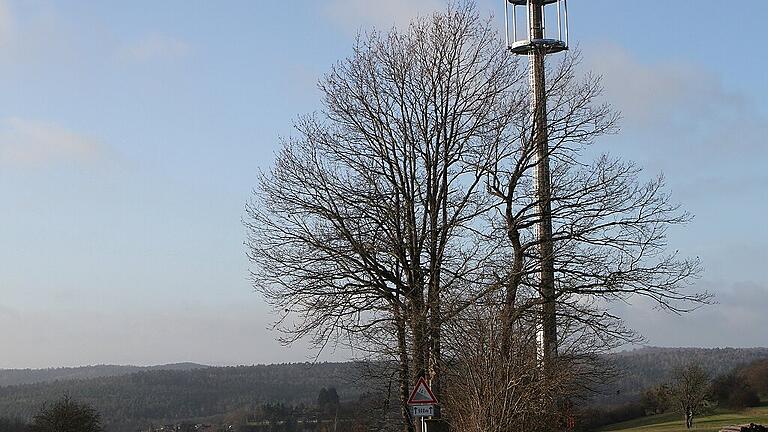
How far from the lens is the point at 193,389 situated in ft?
340

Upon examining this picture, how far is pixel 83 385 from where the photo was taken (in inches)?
4323

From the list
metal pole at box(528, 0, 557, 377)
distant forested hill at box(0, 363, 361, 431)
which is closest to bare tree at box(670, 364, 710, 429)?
distant forested hill at box(0, 363, 361, 431)

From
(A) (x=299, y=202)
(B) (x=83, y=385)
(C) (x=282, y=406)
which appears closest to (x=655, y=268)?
(A) (x=299, y=202)

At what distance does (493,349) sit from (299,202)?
19.0ft

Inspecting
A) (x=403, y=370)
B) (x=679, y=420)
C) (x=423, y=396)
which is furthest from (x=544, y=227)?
(x=679, y=420)

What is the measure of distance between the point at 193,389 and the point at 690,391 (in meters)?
56.2

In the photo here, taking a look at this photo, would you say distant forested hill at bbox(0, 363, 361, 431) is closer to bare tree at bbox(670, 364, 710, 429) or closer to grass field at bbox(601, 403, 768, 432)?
grass field at bbox(601, 403, 768, 432)

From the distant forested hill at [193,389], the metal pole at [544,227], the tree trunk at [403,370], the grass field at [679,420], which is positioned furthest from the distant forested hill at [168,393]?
the metal pole at [544,227]

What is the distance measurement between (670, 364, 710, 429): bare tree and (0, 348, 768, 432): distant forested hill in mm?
3083

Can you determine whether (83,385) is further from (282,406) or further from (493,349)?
(493,349)

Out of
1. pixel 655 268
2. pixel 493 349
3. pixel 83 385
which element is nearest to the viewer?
pixel 493 349

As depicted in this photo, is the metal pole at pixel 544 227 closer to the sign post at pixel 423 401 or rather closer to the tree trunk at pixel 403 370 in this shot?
the tree trunk at pixel 403 370

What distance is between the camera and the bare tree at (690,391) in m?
64.4

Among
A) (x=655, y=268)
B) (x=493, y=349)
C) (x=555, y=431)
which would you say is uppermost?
(x=655, y=268)
